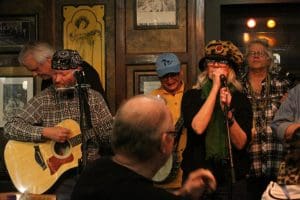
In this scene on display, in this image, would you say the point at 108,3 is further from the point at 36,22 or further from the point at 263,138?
the point at 263,138

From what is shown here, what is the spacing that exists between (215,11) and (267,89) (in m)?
1.31

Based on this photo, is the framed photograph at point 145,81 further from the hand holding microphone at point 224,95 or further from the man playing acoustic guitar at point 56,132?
the hand holding microphone at point 224,95

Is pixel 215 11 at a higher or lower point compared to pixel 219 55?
higher

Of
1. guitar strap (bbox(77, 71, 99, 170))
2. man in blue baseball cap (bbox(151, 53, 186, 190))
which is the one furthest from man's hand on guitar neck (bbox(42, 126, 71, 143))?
man in blue baseball cap (bbox(151, 53, 186, 190))

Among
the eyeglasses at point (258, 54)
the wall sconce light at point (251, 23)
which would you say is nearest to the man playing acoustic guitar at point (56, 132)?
the eyeglasses at point (258, 54)

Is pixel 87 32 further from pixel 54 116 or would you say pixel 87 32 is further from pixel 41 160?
pixel 41 160

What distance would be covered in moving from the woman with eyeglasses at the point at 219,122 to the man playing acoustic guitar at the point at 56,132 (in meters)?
0.65

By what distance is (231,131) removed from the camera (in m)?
4.09

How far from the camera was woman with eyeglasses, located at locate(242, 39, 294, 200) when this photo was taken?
4.64 metres

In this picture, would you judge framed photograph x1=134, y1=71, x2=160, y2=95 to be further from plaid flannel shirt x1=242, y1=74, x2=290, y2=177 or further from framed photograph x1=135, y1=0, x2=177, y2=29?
plaid flannel shirt x1=242, y1=74, x2=290, y2=177

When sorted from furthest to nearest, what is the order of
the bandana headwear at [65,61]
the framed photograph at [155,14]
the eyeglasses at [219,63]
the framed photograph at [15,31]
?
the framed photograph at [15,31], the framed photograph at [155,14], the bandana headwear at [65,61], the eyeglasses at [219,63]

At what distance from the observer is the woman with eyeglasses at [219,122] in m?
4.06

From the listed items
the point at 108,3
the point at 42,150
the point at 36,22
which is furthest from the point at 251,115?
the point at 36,22

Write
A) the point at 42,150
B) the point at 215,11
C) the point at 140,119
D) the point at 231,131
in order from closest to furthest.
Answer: the point at 140,119, the point at 231,131, the point at 42,150, the point at 215,11
